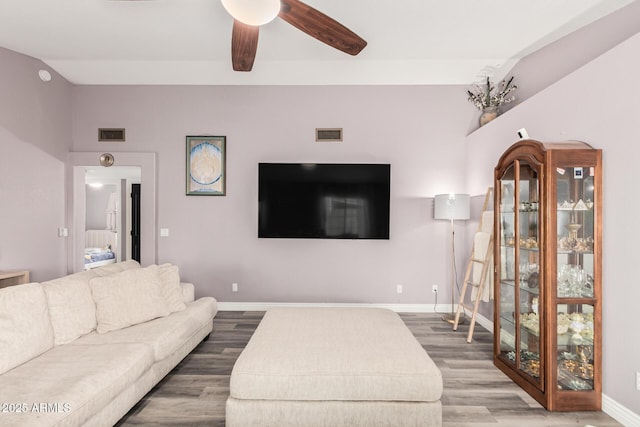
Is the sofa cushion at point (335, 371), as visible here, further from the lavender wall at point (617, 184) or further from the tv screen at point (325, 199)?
the tv screen at point (325, 199)

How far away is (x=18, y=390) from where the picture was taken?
1.56 m

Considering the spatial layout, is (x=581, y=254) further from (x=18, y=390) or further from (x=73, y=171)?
(x=73, y=171)

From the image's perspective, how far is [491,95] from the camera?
4000mm

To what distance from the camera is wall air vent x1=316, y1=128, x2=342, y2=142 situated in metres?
4.14

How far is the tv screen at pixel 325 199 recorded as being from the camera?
397 cm

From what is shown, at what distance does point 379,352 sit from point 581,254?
1601 millimetres

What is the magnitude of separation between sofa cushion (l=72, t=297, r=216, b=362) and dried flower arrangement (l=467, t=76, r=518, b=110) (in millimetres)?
3983

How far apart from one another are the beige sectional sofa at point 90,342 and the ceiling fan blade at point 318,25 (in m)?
2.29

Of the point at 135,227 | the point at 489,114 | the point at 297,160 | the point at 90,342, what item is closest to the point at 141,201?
the point at 297,160

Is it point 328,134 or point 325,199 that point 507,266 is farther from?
point 328,134

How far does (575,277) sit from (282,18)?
8.54 ft

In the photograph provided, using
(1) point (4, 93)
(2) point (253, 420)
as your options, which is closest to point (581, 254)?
(2) point (253, 420)

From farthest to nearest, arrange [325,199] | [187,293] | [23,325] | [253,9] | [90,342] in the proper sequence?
[325,199] → [187,293] → [90,342] → [23,325] → [253,9]

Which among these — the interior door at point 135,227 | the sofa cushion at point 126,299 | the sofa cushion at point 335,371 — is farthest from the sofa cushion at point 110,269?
the interior door at point 135,227
